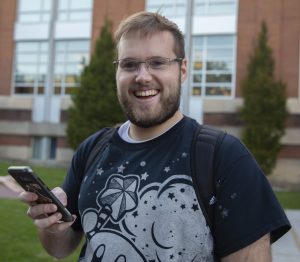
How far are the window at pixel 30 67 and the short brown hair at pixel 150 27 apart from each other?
21.5 m

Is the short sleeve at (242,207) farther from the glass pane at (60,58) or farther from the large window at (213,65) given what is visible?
the glass pane at (60,58)

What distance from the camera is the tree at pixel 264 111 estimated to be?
17.9 meters

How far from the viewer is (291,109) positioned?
18891 mm

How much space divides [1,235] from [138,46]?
5497 mm

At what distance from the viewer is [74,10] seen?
22.3m

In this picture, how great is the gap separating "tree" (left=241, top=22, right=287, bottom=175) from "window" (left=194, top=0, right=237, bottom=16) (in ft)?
9.04

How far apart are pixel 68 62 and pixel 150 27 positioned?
2110 centimetres

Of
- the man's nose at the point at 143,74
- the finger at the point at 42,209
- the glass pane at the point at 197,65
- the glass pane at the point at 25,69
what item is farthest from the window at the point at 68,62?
the finger at the point at 42,209

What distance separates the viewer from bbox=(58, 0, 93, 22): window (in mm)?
22078

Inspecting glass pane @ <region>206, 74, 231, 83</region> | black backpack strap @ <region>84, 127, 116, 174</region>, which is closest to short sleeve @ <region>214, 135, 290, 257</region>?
black backpack strap @ <region>84, 127, 116, 174</region>

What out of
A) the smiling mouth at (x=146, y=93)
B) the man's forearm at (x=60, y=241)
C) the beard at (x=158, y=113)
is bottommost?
the man's forearm at (x=60, y=241)

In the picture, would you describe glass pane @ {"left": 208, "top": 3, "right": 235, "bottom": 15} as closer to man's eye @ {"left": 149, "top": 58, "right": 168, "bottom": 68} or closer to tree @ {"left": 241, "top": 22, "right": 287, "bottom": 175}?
tree @ {"left": 241, "top": 22, "right": 287, "bottom": 175}

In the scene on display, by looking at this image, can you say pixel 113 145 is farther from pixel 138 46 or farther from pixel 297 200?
pixel 297 200

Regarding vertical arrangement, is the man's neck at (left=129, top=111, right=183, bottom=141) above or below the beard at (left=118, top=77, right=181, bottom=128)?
below
